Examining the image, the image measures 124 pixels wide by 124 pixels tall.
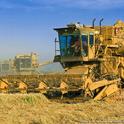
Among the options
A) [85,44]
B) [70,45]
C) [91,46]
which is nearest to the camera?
[85,44]

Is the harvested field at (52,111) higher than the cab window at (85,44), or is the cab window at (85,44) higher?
the cab window at (85,44)

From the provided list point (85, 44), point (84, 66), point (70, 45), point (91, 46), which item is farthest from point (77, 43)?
point (84, 66)

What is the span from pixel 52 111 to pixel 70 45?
663 cm

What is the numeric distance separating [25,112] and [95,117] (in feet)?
7.32

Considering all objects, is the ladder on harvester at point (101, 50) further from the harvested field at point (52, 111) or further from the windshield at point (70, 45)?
the harvested field at point (52, 111)

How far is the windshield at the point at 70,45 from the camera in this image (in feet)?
61.3

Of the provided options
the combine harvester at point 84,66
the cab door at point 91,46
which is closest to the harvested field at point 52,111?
the combine harvester at point 84,66

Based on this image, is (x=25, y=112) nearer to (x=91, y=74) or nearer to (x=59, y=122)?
(x=59, y=122)

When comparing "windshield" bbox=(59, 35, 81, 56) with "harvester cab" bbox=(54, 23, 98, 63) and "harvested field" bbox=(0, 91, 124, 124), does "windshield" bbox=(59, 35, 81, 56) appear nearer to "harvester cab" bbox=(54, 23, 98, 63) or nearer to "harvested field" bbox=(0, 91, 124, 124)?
"harvester cab" bbox=(54, 23, 98, 63)

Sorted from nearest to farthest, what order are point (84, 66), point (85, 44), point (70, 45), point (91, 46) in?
point (84, 66), point (85, 44), point (91, 46), point (70, 45)

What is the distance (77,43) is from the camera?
18.7 m

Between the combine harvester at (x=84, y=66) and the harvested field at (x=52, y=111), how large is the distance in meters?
0.72

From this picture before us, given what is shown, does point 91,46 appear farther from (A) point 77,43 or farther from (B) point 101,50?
(B) point 101,50

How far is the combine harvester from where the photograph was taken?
16484 millimetres
